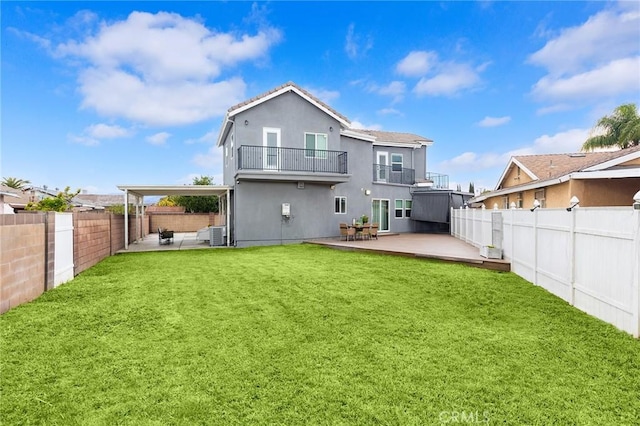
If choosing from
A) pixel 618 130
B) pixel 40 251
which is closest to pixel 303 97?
pixel 40 251

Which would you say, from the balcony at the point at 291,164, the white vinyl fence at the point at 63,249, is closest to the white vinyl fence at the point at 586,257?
the balcony at the point at 291,164

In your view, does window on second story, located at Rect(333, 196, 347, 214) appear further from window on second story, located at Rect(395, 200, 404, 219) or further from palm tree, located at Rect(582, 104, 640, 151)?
palm tree, located at Rect(582, 104, 640, 151)

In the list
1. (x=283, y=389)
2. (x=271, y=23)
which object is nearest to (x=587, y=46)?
(x=271, y=23)

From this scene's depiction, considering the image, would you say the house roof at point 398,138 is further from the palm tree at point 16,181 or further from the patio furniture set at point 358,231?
the palm tree at point 16,181

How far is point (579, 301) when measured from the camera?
5688mm

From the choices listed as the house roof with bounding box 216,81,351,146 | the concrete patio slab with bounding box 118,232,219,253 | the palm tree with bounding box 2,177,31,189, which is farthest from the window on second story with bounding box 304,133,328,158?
the palm tree with bounding box 2,177,31,189

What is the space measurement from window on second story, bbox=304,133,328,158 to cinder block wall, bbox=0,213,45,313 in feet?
42.3

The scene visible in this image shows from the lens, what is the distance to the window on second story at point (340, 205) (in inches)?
785

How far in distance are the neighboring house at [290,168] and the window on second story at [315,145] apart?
0.18ft

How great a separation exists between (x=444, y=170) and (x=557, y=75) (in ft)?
34.2

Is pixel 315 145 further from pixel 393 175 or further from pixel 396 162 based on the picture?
pixel 396 162

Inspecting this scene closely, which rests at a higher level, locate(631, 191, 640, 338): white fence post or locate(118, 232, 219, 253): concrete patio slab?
locate(631, 191, 640, 338): white fence post

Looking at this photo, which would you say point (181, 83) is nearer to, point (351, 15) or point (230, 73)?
point (230, 73)

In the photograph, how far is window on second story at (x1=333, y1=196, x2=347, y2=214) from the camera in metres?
19.9
